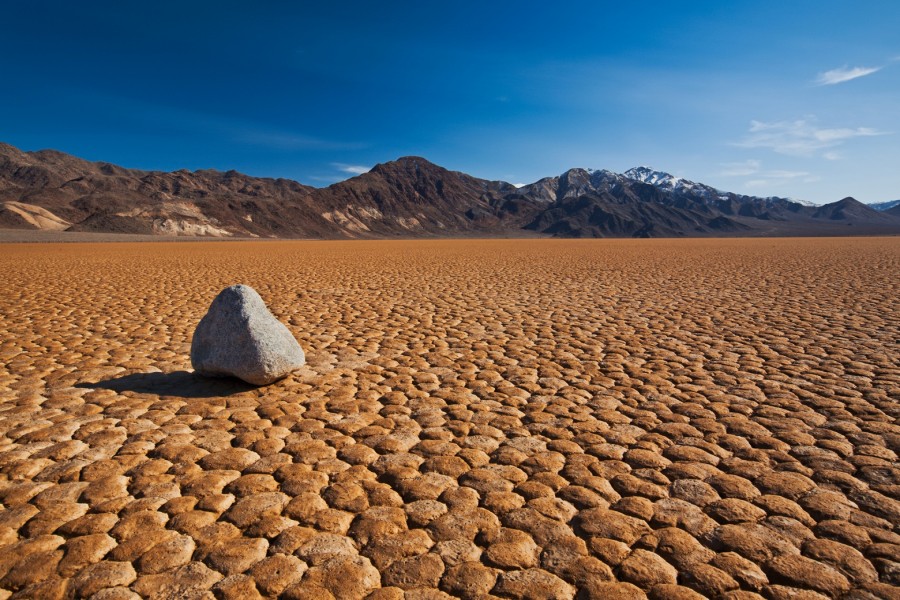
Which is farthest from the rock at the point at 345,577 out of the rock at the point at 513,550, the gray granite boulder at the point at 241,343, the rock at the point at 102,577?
the gray granite boulder at the point at 241,343

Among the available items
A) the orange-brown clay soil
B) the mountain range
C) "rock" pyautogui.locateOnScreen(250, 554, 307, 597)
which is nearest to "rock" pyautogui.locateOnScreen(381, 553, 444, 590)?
the orange-brown clay soil

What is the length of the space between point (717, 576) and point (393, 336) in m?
4.61

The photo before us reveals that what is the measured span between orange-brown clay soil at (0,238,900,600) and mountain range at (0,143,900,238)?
247 ft

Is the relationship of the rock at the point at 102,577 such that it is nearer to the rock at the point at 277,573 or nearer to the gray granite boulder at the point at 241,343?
the rock at the point at 277,573

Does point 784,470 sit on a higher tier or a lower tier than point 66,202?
lower

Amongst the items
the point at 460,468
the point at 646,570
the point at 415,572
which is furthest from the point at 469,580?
the point at 460,468

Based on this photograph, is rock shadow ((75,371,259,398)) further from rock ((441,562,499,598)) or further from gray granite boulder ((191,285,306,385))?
rock ((441,562,499,598))

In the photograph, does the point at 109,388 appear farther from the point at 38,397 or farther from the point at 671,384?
the point at 671,384

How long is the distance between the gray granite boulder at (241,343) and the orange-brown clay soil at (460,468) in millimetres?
183

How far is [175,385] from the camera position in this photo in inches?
163

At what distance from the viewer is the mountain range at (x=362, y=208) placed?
89269 mm

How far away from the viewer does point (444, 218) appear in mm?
143250

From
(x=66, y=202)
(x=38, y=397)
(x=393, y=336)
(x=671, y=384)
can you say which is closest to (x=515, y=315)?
(x=393, y=336)

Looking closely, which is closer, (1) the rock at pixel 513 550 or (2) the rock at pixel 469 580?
(2) the rock at pixel 469 580
